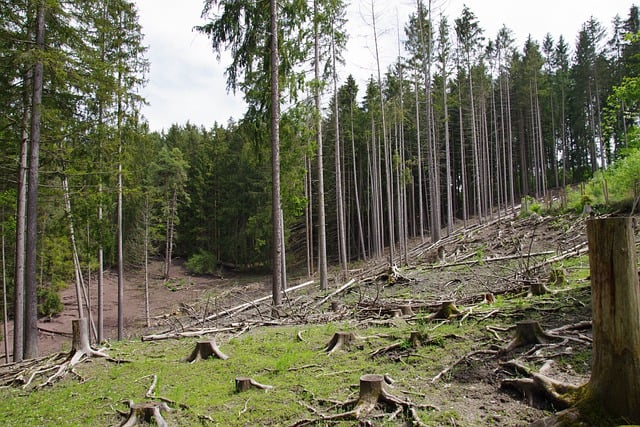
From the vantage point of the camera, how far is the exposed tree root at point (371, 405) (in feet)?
12.0

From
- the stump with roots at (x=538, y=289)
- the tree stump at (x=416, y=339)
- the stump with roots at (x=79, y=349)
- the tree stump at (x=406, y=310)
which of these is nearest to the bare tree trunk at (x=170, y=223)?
the stump with roots at (x=79, y=349)

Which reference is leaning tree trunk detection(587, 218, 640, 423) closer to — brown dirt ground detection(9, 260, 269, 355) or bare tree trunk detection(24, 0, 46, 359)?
bare tree trunk detection(24, 0, 46, 359)

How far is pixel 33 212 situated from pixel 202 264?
2537 centimetres

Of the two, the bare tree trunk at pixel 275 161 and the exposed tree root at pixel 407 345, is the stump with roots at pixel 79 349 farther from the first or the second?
the exposed tree root at pixel 407 345

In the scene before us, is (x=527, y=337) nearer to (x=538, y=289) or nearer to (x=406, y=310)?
(x=538, y=289)

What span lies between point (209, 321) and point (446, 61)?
837 inches

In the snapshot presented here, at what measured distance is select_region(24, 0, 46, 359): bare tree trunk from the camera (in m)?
10.2

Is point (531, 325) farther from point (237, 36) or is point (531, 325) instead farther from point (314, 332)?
point (237, 36)

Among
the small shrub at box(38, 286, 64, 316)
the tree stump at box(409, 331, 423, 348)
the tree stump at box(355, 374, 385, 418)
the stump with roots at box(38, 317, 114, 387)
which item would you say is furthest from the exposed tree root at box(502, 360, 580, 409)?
the small shrub at box(38, 286, 64, 316)

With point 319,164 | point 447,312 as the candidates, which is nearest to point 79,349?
point 447,312

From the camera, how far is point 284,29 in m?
11.8

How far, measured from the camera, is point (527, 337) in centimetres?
461

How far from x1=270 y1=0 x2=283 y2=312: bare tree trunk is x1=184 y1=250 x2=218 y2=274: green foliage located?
86.2 ft

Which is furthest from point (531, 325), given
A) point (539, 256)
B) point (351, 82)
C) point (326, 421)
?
point (351, 82)
